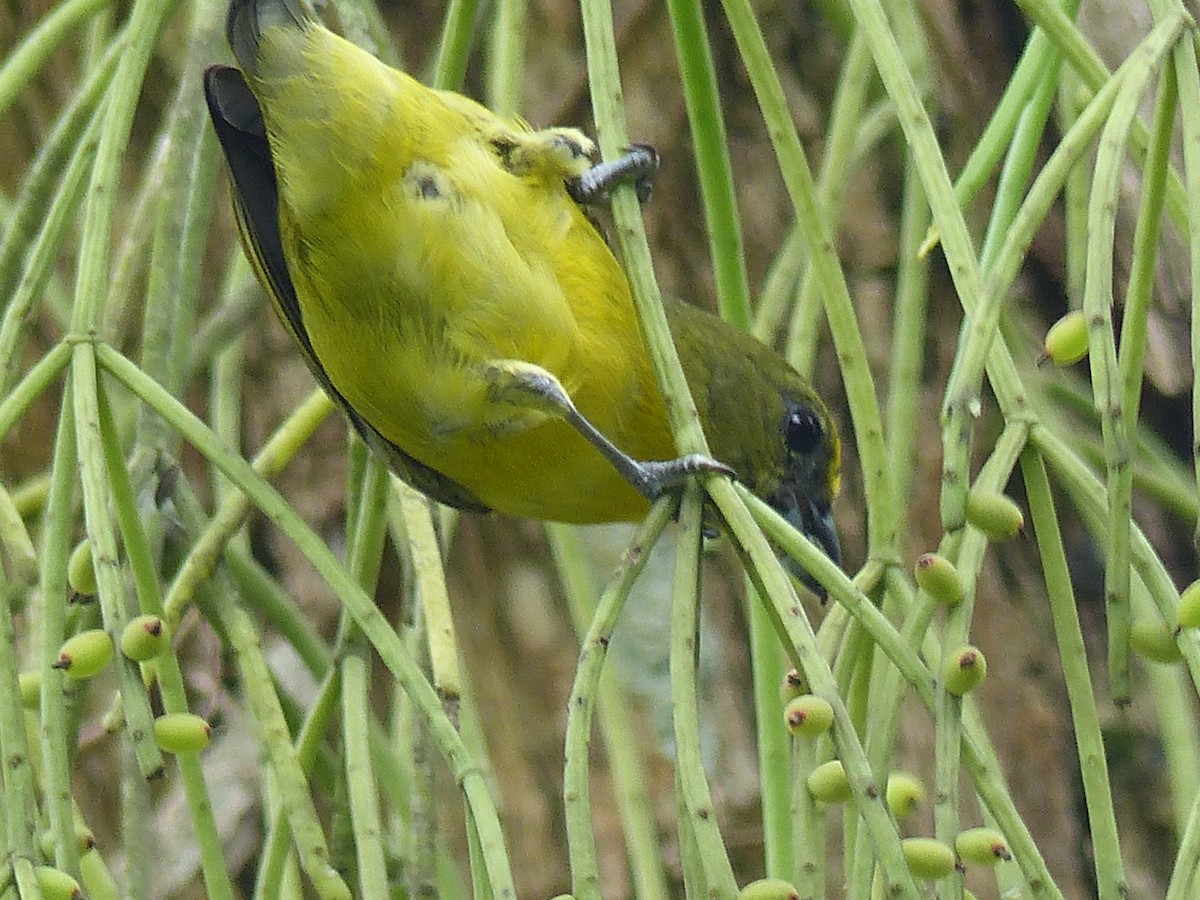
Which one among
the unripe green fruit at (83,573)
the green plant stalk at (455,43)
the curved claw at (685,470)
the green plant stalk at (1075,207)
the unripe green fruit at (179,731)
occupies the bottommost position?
the unripe green fruit at (179,731)

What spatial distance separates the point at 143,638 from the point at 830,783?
43 cm

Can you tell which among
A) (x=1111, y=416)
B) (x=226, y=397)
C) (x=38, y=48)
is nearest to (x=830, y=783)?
(x=1111, y=416)

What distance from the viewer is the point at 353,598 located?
108 centimetres

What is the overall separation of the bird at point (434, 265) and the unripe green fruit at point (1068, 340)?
0.40 m

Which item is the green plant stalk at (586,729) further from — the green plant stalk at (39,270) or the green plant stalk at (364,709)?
the green plant stalk at (39,270)

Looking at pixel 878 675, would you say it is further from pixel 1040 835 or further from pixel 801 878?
pixel 1040 835

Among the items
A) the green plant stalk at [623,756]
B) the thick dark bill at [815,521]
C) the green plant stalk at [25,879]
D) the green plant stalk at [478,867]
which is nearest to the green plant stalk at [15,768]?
the green plant stalk at [25,879]

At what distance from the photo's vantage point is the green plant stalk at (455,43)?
133 centimetres

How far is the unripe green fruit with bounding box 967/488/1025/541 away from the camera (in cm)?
91

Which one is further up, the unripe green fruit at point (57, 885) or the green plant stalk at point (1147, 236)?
the green plant stalk at point (1147, 236)

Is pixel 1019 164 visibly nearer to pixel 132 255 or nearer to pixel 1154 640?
pixel 1154 640

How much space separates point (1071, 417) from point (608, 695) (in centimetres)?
98

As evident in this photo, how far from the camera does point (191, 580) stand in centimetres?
123

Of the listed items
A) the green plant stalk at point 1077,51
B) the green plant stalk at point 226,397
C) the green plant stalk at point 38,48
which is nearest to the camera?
the green plant stalk at point 1077,51
